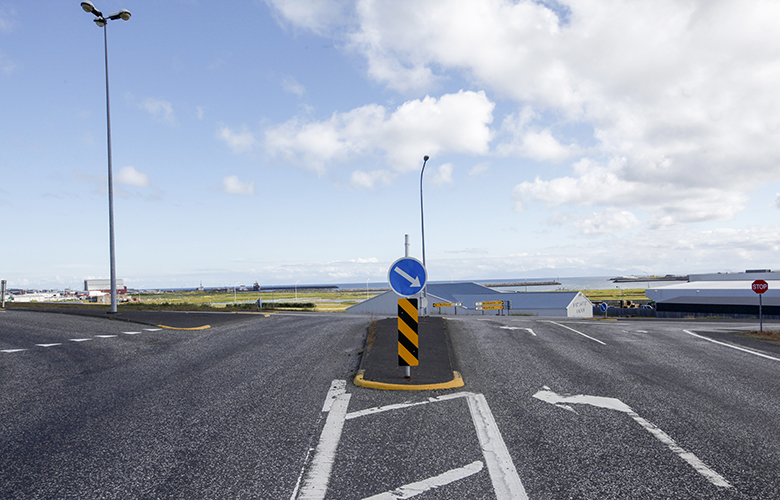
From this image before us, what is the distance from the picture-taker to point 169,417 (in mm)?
5523

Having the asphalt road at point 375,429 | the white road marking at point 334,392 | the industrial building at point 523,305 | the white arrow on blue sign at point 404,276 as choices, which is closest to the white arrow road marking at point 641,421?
the asphalt road at point 375,429

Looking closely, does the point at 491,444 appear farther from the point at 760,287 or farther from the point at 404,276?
the point at 760,287

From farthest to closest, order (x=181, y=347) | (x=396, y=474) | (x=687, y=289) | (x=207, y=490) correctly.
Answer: (x=687, y=289) → (x=181, y=347) → (x=396, y=474) → (x=207, y=490)

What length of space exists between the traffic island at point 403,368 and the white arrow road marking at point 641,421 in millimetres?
1474

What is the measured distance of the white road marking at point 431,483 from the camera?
11.3ft

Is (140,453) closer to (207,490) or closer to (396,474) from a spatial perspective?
(207,490)

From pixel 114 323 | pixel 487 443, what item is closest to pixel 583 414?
pixel 487 443

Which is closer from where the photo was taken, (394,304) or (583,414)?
(583,414)

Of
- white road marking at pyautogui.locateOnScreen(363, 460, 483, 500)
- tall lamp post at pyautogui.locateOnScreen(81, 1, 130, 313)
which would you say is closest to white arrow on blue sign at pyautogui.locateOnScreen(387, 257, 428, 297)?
white road marking at pyautogui.locateOnScreen(363, 460, 483, 500)

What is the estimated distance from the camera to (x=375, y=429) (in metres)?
5.02

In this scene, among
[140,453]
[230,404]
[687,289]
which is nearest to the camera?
[140,453]

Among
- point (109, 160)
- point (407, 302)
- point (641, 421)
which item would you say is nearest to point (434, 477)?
point (641, 421)

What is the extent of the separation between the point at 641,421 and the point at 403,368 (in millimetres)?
4032

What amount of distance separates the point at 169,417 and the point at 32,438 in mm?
1340
